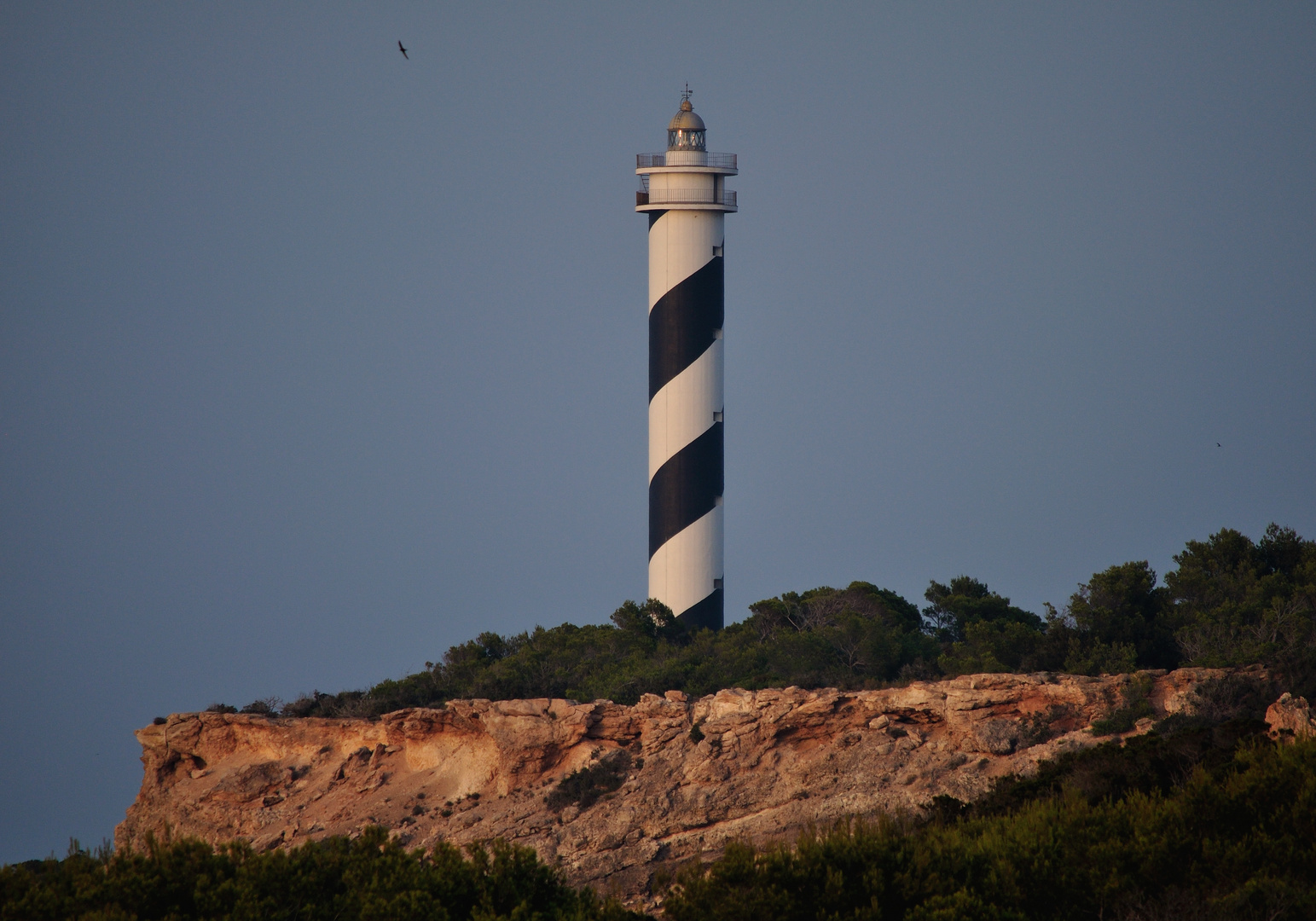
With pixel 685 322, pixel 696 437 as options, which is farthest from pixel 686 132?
pixel 696 437

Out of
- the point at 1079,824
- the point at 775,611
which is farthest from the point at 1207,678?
the point at 775,611

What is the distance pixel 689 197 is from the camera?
24859mm

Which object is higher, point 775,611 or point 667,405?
point 667,405

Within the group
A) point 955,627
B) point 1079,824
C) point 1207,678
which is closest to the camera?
point 1079,824

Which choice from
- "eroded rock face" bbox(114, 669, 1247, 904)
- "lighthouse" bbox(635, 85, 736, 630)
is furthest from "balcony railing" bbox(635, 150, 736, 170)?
"eroded rock face" bbox(114, 669, 1247, 904)

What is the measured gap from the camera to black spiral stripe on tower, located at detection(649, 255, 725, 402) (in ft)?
80.3

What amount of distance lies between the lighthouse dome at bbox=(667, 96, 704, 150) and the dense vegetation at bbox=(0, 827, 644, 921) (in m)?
17.5

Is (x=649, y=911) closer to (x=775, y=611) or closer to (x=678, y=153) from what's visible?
(x=775, y=611)

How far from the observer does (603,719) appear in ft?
51.6

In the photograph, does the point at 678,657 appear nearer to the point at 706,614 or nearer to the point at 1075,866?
the point at 706,614

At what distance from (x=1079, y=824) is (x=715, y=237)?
16.0 meters

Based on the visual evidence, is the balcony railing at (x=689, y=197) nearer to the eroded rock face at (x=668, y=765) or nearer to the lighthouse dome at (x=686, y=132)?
the lighthouse dome at (x=686, y=132)

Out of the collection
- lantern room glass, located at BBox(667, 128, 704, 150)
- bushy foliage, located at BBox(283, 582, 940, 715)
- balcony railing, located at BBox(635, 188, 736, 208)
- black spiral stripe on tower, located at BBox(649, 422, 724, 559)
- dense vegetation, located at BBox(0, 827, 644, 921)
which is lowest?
dense vegetation, located at BBox(0, 827, 644, 921)

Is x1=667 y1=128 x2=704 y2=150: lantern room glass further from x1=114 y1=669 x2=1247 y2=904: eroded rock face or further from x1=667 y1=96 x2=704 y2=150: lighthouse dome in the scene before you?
x1=114 y1=669 x2=1247 y2=904: eroded rock face
